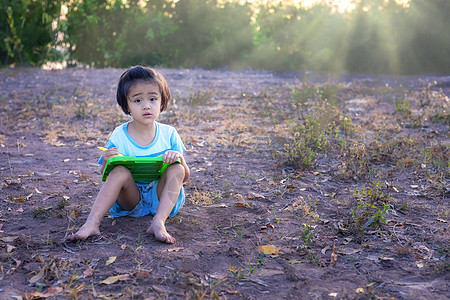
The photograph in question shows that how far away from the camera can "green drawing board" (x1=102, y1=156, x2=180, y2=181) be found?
9.77 ft

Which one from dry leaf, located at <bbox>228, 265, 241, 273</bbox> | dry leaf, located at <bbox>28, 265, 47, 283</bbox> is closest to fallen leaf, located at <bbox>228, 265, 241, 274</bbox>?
dry leaf, located at <bbox>228, 265, 241, 273</bbox>

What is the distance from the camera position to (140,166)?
306 centimetres

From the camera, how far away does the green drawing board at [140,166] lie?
9.77 ft

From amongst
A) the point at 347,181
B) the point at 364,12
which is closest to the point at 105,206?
the point at 347,181

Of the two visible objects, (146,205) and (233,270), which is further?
(146,205)

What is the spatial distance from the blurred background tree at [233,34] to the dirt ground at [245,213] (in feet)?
16.1

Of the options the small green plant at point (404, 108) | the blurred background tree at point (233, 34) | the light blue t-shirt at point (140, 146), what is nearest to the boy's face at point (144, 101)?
the light blue t-shirt at point (140, 146)

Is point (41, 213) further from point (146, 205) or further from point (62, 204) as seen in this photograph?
point (146, 205)

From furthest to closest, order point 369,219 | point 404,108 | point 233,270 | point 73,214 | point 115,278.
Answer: point 404,108 → point 73,214 → point 369,219 → point 233,270 → point 115,278

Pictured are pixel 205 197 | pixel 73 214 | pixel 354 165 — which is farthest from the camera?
pixel 354 165

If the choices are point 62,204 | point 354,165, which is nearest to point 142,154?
point 62,204

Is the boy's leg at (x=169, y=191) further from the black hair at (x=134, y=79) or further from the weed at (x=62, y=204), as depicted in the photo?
the weed at (x=62, y=204)

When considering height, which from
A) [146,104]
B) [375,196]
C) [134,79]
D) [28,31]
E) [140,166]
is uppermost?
[28,31]

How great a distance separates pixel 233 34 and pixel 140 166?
11.2m
